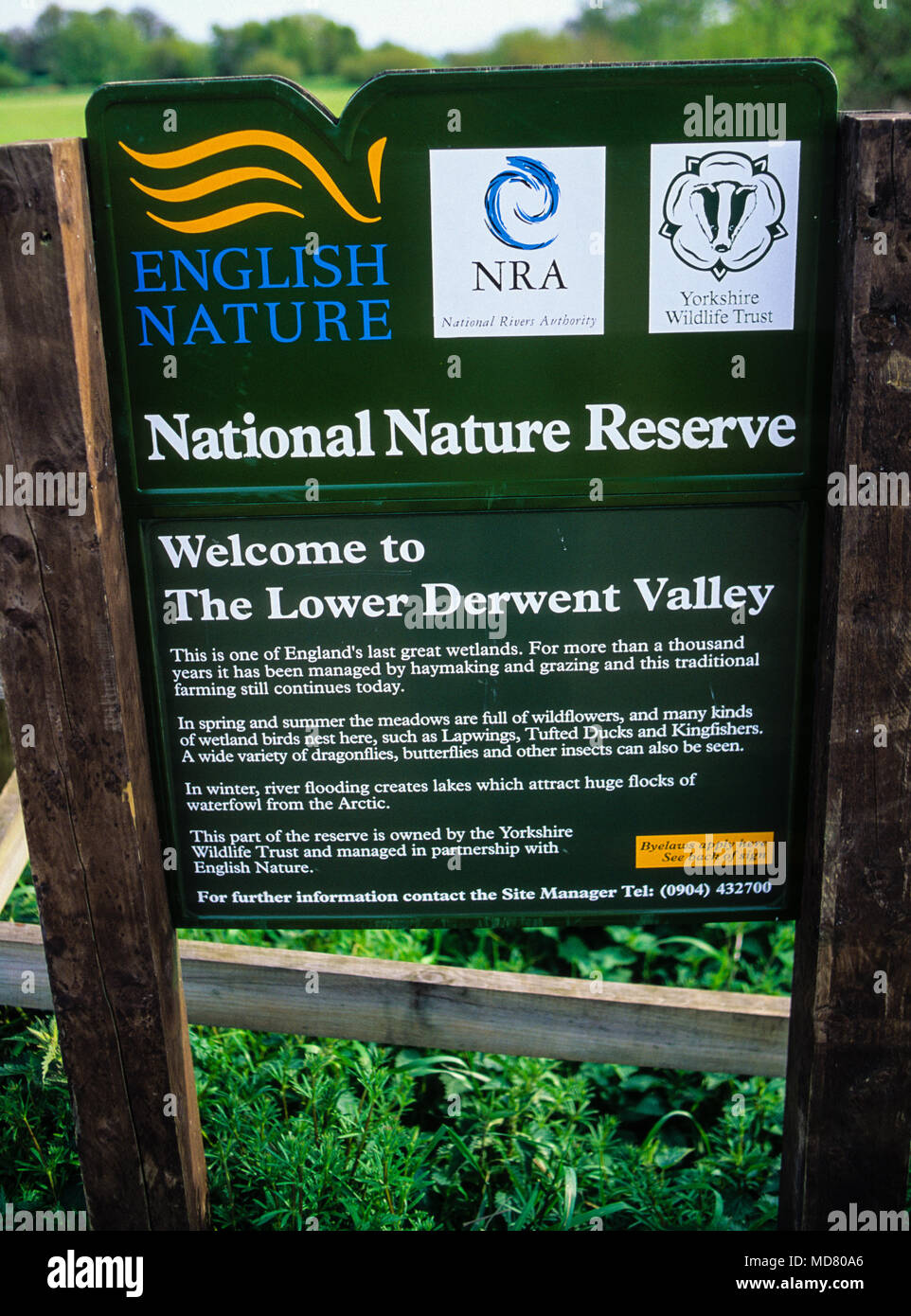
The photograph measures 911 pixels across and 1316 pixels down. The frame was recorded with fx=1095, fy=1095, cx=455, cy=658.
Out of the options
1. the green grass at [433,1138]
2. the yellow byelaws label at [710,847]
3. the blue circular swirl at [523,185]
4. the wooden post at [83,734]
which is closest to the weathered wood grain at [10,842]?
the green grass at [433,1138]

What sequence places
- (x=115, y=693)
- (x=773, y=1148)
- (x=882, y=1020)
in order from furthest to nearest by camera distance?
(x=773, y=1148), (x=882, y=1020), (x=115, y=693)

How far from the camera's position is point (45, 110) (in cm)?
4147

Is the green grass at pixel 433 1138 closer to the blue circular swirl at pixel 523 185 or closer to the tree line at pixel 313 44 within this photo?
the blue circular swirl at pixel 523 185

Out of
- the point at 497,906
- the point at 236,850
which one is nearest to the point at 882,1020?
the point at 497,906

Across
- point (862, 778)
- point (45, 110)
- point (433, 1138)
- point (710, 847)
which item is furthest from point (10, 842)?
point (45, 110)

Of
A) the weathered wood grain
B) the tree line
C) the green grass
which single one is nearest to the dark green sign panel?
the green grass

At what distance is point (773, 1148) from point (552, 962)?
3.62 ft

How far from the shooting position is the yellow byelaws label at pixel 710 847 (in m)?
2.49

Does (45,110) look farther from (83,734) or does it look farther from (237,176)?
(83,734)

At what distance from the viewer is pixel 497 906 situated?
2.55 metres

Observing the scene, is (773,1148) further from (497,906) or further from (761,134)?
(761,134)

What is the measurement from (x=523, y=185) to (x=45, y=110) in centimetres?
4675

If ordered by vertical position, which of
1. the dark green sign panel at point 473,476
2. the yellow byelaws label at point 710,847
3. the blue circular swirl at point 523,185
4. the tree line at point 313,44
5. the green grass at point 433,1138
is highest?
the tree line at point 313,44

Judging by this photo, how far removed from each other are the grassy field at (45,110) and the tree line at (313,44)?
174 cm
